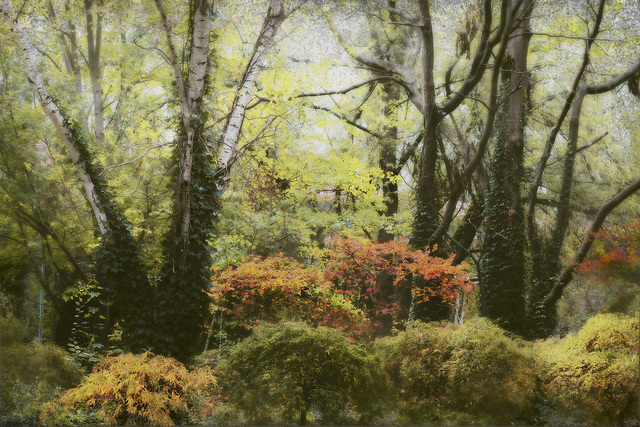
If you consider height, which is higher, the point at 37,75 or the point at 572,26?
the point at 572,26

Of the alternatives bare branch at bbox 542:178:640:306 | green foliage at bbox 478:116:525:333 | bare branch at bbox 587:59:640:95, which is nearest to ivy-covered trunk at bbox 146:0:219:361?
green foliage at bbox 478:116:525:333

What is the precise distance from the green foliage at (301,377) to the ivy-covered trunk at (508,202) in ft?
4.39

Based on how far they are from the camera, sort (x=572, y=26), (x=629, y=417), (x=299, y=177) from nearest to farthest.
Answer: (x=629, y=417), (x=572, y=26), (x=299, y=177)

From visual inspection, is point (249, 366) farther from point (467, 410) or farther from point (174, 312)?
point (467, 410)

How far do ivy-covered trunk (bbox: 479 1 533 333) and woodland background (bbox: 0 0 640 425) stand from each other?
2 cm

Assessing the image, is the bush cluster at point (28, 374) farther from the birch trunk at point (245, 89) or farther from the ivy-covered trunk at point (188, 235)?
the birch trunk at point (245, 89)

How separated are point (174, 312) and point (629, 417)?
3579mm

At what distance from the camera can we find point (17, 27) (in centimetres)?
357

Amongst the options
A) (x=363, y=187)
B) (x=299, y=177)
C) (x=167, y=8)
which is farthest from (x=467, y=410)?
(x=167, y=8)

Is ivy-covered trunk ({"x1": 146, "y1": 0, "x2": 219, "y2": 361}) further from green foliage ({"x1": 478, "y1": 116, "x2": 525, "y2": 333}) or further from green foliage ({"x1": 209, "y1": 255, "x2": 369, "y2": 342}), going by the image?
green foliage ({"x1": 478, "y1": 116, "x2": 525, "y2": 333})

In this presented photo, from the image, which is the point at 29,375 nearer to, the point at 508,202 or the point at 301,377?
the point at 301,377

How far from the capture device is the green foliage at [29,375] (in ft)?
10.8

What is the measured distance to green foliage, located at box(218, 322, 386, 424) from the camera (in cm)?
338

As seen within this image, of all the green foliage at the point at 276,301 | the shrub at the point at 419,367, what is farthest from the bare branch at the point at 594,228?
the green foliage at the point at 276,301
